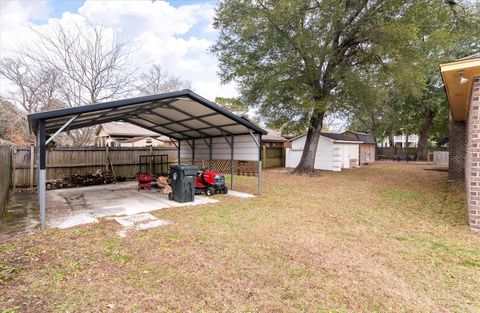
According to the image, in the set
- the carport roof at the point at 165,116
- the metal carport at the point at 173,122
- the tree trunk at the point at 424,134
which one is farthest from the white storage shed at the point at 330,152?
the tree trunk at the point at 424,134

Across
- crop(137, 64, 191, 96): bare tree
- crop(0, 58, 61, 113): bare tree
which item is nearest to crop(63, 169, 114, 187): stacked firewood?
crop(0, 58, 61, 113): bare tree

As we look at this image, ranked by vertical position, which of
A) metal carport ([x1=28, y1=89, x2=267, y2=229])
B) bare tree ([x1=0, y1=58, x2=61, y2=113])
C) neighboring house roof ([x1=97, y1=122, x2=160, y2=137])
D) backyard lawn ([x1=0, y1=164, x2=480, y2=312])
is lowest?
backyard lawn ([x1=0, y1=164, x2=480, y2=312])

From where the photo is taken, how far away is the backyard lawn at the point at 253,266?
259 cm

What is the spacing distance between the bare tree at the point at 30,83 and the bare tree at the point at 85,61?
410 millimetres

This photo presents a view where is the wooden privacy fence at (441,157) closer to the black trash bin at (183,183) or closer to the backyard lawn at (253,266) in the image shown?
the backyard lawn at (253,266)

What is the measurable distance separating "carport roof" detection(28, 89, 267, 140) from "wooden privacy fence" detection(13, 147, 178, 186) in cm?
134

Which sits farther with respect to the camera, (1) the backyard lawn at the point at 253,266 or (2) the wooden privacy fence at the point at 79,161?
(2) the wooden privacy fence at the point at 79,161

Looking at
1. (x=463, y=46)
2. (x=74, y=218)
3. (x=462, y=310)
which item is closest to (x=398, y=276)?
Result: (x=462, y=310)

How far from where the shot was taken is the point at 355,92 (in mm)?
11805

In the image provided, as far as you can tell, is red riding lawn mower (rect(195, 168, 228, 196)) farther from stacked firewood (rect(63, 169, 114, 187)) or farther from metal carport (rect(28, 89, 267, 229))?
stacked firewood (rect(63, 169, 114, 187))

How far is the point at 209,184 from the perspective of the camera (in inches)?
329

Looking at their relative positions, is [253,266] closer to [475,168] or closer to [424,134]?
[475,168]

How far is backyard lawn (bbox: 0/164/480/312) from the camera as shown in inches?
102

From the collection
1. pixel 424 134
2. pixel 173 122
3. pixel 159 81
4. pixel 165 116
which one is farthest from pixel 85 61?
pixel 424 134
